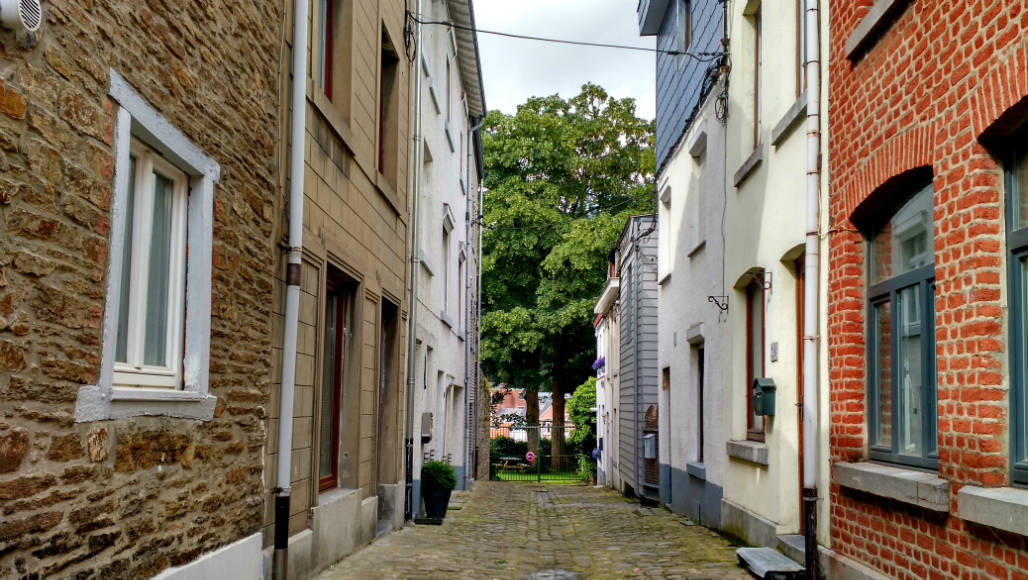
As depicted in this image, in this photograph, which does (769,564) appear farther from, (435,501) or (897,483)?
(435,501)

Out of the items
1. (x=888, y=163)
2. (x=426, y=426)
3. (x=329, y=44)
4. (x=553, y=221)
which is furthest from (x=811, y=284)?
(x=553, y=221)

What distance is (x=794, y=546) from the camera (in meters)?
7.85

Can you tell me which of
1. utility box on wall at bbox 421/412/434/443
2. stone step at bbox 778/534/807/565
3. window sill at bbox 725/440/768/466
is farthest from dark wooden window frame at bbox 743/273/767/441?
utility box on wall at bbox 421/412/434/443

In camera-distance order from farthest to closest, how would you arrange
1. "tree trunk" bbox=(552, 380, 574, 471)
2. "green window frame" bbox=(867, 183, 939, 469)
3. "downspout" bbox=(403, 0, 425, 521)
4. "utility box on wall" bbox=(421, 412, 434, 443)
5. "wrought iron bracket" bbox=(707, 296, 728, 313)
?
"tree trunk" bbox=(552, 380, 574, 471)
"utility box on wall" bbox=(421, 412, 434, 443)
"downspout" bbox=(403, 0, 425, 521)
"wrought iron bracket" bbox=(707, 296, 728, 313)
"green window frame" bbox=(867, 183, 939, 469)

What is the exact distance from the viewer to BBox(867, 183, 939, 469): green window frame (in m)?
5.84

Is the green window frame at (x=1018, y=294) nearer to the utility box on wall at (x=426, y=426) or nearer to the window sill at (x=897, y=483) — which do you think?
the window sill at (x=897, y=483)

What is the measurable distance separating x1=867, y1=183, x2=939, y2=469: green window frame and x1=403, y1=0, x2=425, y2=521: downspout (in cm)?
650

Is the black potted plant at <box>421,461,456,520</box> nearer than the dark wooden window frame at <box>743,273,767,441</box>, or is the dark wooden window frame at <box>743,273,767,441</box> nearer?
the dark wooden window frame at <box>743,273,767,441</box>

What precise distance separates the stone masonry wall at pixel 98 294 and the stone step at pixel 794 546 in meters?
4.21

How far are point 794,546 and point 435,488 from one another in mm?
5499

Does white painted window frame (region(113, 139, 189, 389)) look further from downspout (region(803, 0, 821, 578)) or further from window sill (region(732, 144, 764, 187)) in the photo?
window sill (region(732, 144, 764, 187))

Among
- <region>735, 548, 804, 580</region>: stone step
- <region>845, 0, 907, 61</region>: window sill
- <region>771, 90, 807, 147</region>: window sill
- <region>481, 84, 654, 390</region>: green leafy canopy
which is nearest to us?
Result: <region>845, 0, 907, 61</region>: window sill

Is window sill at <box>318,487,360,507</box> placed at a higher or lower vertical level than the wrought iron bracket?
lower

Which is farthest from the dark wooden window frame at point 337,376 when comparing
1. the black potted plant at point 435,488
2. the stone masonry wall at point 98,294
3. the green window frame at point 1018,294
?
the green window frame at point 1018,294
